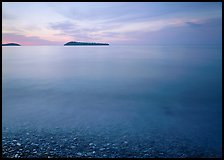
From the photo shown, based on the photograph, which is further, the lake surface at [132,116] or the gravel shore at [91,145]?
the lake surface at [132,116]

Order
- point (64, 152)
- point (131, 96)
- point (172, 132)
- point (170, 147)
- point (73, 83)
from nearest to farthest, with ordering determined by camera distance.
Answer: point (64, 152) < point (170, 147) < point (172, 132) < point (131, 96) < point (73, 83)

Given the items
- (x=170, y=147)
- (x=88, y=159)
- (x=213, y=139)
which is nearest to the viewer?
(x=88, y=159)

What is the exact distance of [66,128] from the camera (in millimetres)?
8547

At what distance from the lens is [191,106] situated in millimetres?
12234

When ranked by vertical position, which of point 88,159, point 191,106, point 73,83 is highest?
point 73,83

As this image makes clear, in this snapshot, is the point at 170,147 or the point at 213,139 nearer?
the point at 170,147

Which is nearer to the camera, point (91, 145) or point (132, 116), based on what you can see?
point (91, 145)

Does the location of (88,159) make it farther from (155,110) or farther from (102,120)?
(155,110)

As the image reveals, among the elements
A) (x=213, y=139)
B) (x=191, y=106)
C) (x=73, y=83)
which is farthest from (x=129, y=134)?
(x=73, y=83)

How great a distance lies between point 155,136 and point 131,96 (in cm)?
715

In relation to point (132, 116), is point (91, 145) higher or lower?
lower

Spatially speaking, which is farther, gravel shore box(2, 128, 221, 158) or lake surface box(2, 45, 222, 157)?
lake surface box(2, 45, 222, 157)

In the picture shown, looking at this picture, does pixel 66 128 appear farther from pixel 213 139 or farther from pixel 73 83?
pixel 73 83

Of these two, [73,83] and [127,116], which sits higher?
[73,83]
